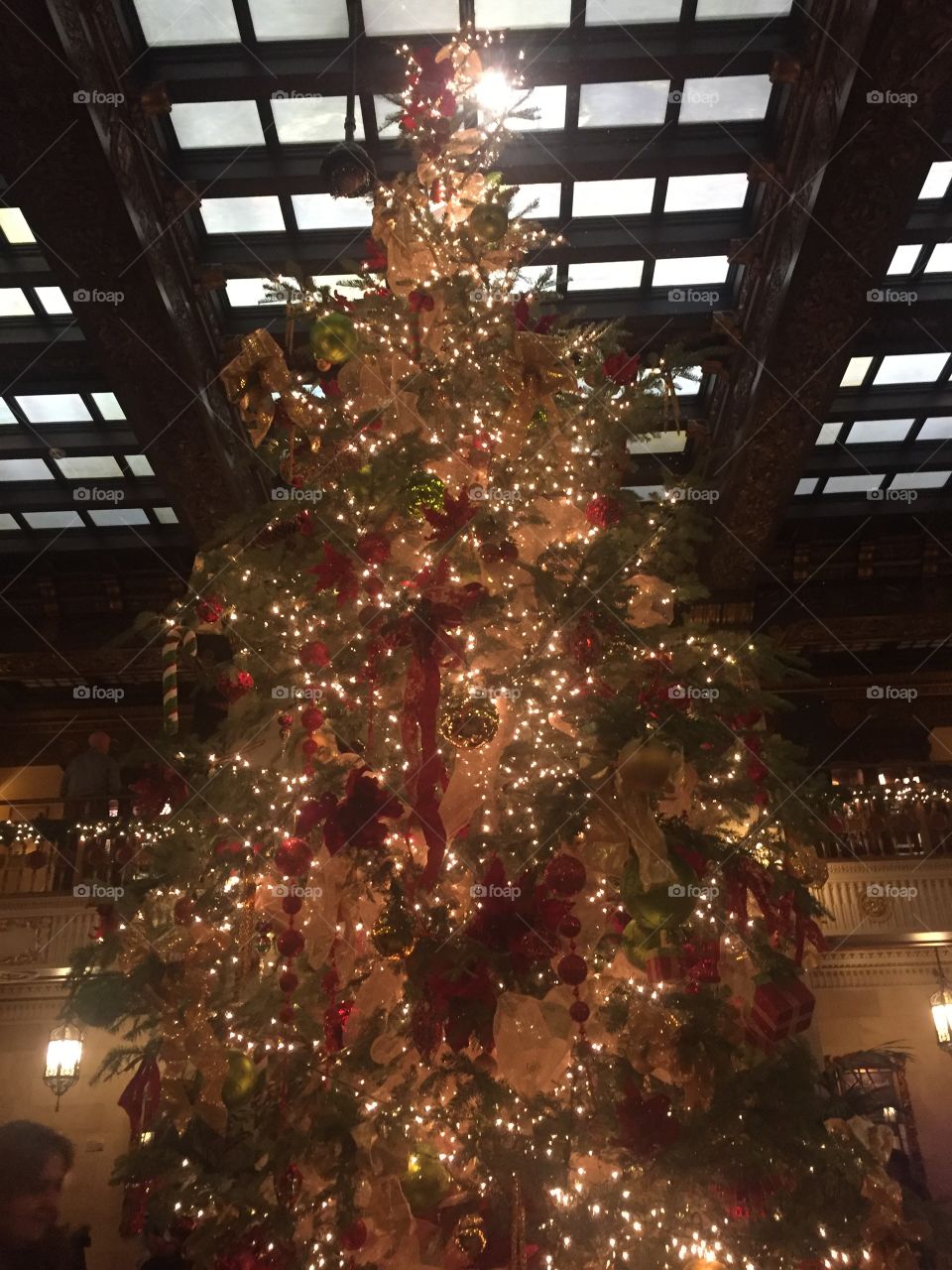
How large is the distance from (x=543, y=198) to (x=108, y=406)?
401 cm

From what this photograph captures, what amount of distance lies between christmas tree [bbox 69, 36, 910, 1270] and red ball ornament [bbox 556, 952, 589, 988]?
0.01 metres

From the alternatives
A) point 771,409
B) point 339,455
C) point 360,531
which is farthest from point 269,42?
point 771,409

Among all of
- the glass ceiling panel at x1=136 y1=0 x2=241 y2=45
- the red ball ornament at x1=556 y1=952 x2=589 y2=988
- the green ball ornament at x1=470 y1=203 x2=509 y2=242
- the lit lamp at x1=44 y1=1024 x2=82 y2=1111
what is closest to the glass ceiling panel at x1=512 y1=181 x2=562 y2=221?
the glass ceiling panel at x1=136 y1=0 x2=241 y2=45

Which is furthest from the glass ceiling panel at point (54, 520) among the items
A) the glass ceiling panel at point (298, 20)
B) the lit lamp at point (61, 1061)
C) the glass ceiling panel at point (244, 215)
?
the glass ceiling panel at point (298, 20)

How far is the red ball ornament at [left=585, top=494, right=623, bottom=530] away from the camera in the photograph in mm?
3811

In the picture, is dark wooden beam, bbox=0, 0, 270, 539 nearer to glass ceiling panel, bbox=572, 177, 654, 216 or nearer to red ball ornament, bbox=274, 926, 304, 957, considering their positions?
glass ceiling panel, bbox=572, 177, 654, 216

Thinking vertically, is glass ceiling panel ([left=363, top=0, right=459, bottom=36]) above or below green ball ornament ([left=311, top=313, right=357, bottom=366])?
above

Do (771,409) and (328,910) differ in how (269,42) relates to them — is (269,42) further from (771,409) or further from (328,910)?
(328,910)

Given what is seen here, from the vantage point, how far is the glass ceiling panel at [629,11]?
513cm

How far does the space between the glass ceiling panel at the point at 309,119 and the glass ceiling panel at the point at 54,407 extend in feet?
9.94

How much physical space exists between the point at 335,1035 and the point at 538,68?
513 cm

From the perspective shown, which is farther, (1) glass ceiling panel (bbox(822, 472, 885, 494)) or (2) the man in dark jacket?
(1) glass ceiling panel (bbox(822, 472, 885, 494))

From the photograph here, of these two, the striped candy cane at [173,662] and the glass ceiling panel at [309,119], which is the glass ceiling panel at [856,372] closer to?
the glass ceiling panel at [309,119]

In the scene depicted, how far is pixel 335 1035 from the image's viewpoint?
121 inches
